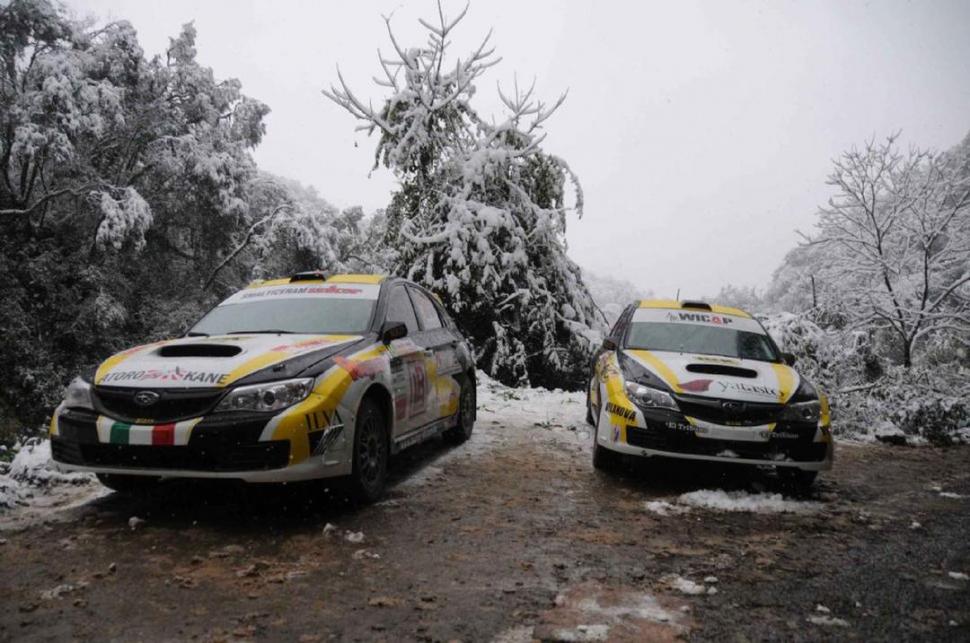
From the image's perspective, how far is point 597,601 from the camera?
3326mm

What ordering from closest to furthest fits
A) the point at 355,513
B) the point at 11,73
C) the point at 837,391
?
the point at 355,513
the point at 837,391
the point at 11,73

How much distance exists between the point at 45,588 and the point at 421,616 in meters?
1.82

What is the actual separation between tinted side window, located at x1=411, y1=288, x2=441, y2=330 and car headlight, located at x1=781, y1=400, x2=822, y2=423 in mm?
3143

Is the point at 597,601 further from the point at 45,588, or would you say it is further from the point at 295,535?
the point at 45,588

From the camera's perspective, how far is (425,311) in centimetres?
670

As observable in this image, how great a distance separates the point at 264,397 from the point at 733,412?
136 inches

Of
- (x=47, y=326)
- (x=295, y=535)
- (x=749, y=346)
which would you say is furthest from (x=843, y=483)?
(x=47, y=326)

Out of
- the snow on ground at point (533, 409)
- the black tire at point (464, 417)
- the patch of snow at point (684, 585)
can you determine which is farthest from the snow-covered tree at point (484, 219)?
the patch of snow at point (684, 585)

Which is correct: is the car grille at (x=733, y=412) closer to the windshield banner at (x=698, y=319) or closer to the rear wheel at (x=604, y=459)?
the rear wheel at (x=604, y=459)

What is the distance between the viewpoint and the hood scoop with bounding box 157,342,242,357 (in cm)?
455

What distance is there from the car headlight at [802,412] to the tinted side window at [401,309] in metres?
3.10

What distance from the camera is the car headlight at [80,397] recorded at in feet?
14.1

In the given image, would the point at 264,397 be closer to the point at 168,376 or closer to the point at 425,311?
the point at 168,376

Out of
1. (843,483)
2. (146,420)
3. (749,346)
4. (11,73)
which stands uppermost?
(11,73)
